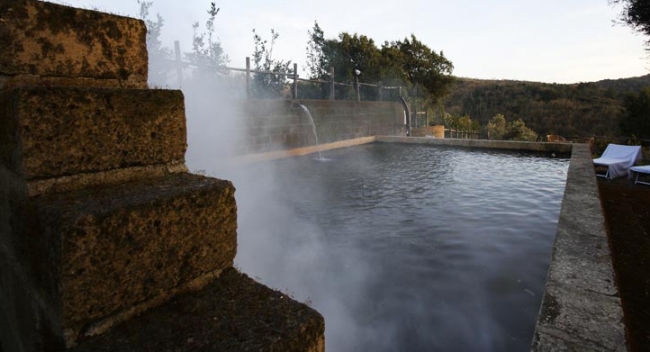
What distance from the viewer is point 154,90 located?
3.77 feet

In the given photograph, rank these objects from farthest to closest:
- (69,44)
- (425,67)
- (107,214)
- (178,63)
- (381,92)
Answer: (425,67) → (381,92) → (178,63) → (69,44) → (107,214)

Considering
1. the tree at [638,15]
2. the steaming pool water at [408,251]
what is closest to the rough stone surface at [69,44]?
the steaming pool water at [408,251]

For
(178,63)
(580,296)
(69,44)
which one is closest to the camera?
(69,44)

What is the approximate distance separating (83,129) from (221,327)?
0.66 metres

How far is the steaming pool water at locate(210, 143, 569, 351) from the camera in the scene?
260cm

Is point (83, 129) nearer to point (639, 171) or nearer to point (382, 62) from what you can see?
point (639, 171)

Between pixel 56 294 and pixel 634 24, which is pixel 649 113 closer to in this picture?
pixel 634 24

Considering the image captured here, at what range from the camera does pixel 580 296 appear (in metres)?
2.21

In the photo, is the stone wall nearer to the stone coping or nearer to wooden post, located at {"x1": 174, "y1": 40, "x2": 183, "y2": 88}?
wooden post, located at {"x1": 174, "y1": 40, "x2": 183, "y2": 88}

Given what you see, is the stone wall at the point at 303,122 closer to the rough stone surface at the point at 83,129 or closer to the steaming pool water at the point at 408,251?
the steaming pool water at the point at 408,251

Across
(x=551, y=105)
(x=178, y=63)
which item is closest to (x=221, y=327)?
(x=178, y=63)

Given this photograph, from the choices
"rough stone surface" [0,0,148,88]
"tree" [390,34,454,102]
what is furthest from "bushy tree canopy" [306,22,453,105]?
"rough stone surface" [0,0,148,88]

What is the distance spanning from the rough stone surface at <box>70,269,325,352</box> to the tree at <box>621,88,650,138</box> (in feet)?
85.9

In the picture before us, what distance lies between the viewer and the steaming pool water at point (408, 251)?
2.60m
